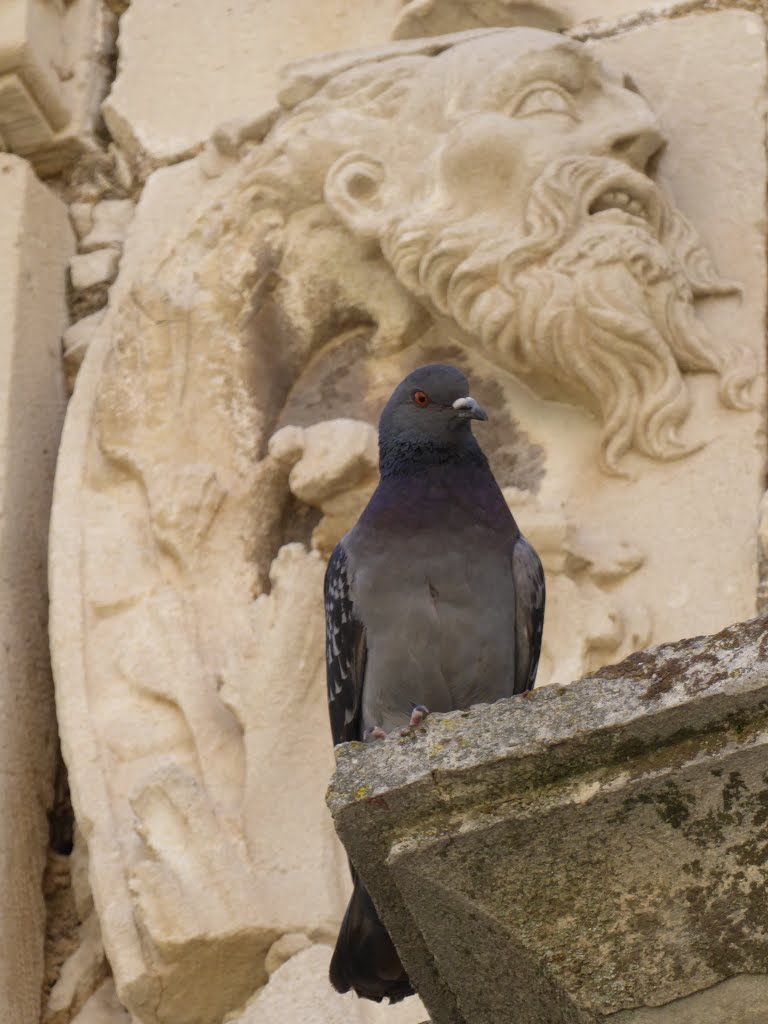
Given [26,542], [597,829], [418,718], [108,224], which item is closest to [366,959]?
[418,718]

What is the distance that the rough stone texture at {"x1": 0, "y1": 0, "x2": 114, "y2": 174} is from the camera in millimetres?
4484

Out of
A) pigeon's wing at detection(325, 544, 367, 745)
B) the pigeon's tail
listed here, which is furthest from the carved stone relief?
the pigeon's tail

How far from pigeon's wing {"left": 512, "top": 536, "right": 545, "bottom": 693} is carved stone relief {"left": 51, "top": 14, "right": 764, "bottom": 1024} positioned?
354 mm

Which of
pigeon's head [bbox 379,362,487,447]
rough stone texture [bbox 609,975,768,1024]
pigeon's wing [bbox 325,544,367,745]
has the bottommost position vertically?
pigeon's wing [bbox 325,544,367,745]

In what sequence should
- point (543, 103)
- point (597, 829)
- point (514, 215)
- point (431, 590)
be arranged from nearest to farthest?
point (597, 829)
point (431, 590)
point (514, 215)
point (543, 103)

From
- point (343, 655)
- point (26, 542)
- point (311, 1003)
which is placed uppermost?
point (343, 655)

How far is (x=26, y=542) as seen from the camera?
383cm

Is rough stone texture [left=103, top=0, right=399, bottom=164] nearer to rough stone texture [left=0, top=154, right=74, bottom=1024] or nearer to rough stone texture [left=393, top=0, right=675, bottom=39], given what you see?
rough stone texture [left=393, top=0, right=675, bottom=39]

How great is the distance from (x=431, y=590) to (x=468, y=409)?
0.93 ft

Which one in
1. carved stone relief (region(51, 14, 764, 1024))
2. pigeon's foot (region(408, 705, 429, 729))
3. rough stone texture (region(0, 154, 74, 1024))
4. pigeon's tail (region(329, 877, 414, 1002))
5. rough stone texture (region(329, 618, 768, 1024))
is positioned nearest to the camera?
rough stone texture (region(329, 618, 768, 1024))

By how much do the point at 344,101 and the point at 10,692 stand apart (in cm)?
132

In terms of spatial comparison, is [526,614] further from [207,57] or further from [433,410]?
[207,57]

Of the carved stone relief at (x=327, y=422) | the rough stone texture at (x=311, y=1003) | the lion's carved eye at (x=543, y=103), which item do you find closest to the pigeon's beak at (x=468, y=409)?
the carved stone relief at (x=327, y=422)

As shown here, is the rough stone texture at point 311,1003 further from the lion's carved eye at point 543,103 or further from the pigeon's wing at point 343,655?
the lion's carved eye at point 543,103
